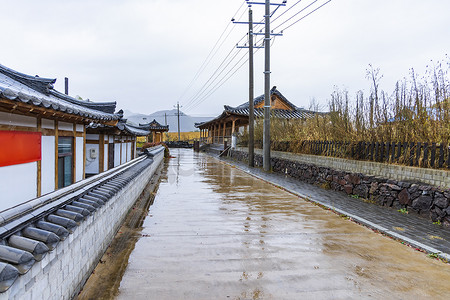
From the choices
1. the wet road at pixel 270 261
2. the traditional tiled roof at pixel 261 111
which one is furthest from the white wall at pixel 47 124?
the traditional tiled roof at pixel 261 111

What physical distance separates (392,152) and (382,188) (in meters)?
1.01

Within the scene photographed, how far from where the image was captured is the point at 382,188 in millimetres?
8133

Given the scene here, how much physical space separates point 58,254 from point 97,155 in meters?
9.62

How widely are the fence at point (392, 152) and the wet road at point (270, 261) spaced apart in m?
2.40

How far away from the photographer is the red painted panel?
452 cm

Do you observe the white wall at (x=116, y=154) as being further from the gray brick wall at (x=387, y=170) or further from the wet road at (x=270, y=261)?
the gray brick wall at (x=387, y=170)

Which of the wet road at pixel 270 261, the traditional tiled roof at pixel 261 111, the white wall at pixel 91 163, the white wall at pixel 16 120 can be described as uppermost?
the traditional tiled roof at pixel 261 111

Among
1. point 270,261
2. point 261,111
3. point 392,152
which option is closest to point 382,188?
point 392,152

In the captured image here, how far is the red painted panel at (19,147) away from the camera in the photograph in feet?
14.8

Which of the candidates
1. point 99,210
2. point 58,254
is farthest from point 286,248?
point 58,254

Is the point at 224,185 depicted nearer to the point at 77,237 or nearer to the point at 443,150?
the point at 443,150

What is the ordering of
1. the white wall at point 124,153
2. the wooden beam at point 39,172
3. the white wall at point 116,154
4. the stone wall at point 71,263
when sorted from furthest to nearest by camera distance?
the white wall at point 124,153 < the white wall at point 116,154 < the wooden beam at point 39,172 < the stone wall at point 71,263

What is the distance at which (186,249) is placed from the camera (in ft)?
16.0

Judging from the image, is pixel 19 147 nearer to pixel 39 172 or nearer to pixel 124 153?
pixel 39 172
